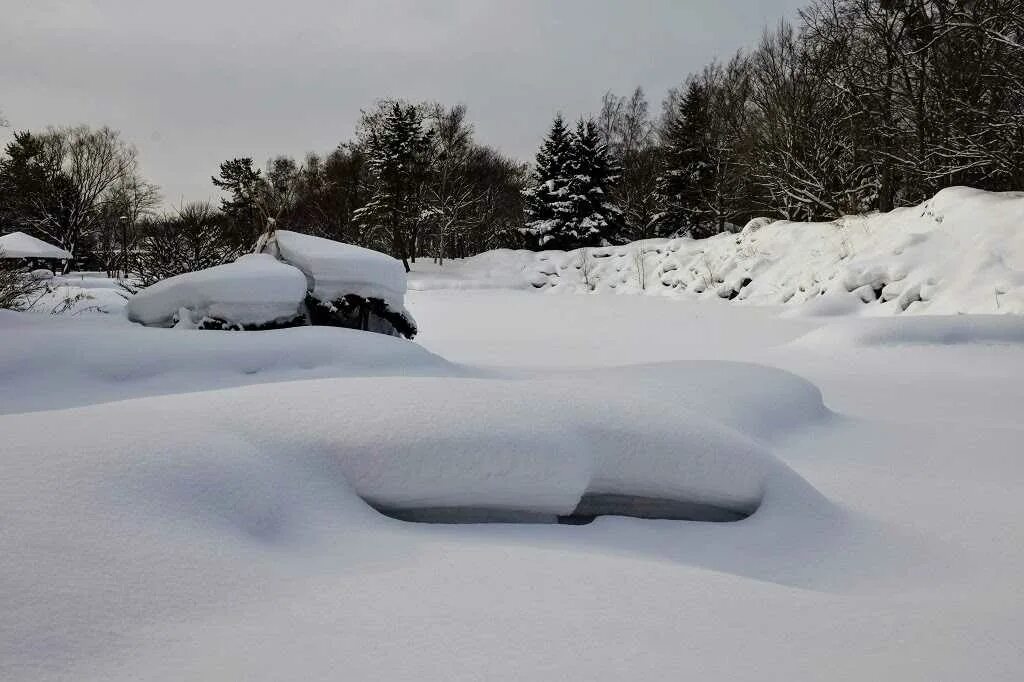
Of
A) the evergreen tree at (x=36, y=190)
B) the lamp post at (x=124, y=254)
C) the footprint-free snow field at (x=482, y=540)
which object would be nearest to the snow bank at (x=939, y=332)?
the footprint-free snow field at (x=482, y=540)

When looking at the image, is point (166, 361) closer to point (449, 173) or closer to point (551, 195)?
point (551, 195)

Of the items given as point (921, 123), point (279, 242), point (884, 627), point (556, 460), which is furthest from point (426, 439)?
point (921, 123)

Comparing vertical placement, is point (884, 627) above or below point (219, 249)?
below

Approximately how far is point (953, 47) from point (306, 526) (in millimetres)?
16745

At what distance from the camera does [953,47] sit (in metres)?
13.1

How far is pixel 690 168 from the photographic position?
23.6 meters

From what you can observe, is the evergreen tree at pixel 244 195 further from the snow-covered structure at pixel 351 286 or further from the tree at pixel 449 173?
the tree at pixel 449 173

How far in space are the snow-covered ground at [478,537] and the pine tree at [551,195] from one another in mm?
22401

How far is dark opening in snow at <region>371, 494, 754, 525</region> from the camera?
1.92m

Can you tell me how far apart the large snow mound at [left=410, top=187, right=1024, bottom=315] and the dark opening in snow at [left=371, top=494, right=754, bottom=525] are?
7.24 metres

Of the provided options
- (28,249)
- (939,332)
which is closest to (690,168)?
(939,332)

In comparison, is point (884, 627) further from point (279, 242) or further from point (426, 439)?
point (279, 242)

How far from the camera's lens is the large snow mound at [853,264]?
806 cm

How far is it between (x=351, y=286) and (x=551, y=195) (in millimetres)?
20818
